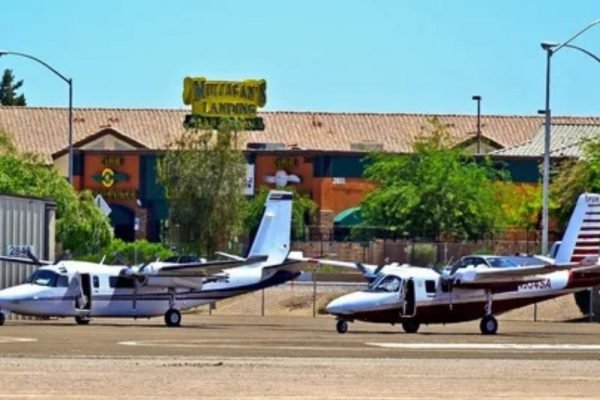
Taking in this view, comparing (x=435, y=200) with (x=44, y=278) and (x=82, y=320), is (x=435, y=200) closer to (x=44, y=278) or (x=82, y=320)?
(x=82, y=320)

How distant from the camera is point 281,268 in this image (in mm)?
59688

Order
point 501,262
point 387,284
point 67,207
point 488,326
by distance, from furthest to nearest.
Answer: point 67,207 < point 501,262 < point 488,326 < point 387,284

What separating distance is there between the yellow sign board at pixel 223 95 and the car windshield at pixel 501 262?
55.8 metres

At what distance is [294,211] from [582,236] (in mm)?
42347

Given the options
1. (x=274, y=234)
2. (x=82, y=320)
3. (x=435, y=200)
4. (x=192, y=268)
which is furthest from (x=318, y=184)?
(x=82, y=320)

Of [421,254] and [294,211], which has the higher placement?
[294,211]

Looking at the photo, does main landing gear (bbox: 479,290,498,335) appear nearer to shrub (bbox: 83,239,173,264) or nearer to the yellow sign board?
shrub (bbox: 83,239,173,264)

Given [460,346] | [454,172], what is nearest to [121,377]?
[460,346]

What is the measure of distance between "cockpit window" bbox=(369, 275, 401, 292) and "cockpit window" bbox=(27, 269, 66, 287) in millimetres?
8978

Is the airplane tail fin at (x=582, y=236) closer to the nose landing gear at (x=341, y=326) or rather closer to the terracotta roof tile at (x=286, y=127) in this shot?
the nose landing gear at (x=341, y=326)

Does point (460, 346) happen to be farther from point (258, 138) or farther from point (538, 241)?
point (258, 138)

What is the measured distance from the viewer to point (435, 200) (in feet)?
312

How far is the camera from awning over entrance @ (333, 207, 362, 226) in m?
101

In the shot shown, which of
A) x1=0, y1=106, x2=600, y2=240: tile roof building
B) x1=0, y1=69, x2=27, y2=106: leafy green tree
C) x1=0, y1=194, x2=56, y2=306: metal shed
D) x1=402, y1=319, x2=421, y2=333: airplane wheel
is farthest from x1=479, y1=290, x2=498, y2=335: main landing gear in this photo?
x1=0, y1=69, x2=27, y2=106: leafy green tree
